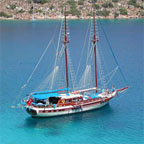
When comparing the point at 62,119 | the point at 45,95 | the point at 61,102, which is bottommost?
the point at 62,119

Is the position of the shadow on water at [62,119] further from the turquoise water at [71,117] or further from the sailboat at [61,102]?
the sailboat at [61,102]

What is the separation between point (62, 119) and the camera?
59.6 meters

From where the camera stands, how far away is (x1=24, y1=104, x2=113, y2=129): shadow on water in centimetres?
5761

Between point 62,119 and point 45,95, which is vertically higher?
point 45,95

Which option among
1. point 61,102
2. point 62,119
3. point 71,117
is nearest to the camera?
point 62,119

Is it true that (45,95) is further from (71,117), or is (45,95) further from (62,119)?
(71,117)

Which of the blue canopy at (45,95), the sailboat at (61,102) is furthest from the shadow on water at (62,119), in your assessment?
the blue canopy at (45,95)

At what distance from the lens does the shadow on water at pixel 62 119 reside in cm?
5761

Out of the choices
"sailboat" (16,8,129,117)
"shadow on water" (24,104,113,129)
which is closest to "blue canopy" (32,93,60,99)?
"sailboat" (16,8,129,117)

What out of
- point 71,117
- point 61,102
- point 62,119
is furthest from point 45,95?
point 71,117

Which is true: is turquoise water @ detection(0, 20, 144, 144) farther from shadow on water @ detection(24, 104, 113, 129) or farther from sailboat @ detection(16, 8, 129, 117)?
sailboat @ detection(16, 8, 129, 117)

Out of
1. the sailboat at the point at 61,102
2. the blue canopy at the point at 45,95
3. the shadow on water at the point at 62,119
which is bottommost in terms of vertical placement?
the shadow on water at the point at 62,119

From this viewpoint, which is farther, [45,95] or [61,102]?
[45,95]

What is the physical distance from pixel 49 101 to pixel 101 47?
55324 millimetres
